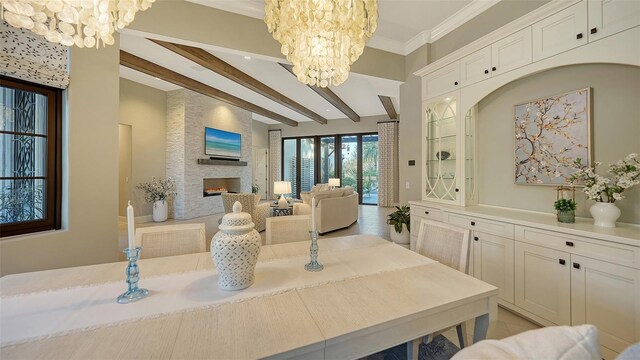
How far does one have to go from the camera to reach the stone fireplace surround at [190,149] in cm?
574

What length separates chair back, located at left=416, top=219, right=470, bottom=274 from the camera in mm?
1493

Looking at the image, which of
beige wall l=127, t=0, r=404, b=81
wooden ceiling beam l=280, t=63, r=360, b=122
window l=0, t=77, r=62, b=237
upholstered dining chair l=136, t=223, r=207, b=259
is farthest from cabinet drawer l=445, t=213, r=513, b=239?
window l=0, t=77, r=62, b=237

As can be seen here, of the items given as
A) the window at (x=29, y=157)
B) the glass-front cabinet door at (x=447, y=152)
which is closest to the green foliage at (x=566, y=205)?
the glass-front cabinet door at (x=447, y=152)

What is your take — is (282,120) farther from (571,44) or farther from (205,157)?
(571,44)

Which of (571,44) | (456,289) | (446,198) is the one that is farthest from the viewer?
(446,198)

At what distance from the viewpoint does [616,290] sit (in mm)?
1529

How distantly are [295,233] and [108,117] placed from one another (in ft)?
6.67

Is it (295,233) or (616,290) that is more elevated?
(295,233)

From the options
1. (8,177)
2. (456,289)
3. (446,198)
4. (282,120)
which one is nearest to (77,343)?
(456,289)

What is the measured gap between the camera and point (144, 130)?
18.0 feet

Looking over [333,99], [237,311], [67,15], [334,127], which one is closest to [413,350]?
[237,311]

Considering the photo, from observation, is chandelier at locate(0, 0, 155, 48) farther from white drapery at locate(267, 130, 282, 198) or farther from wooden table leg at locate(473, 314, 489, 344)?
white drapery at locate(267, 130, 282, 198)

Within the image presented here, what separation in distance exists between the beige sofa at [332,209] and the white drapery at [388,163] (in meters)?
2.79

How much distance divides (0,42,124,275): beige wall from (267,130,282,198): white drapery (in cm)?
735
